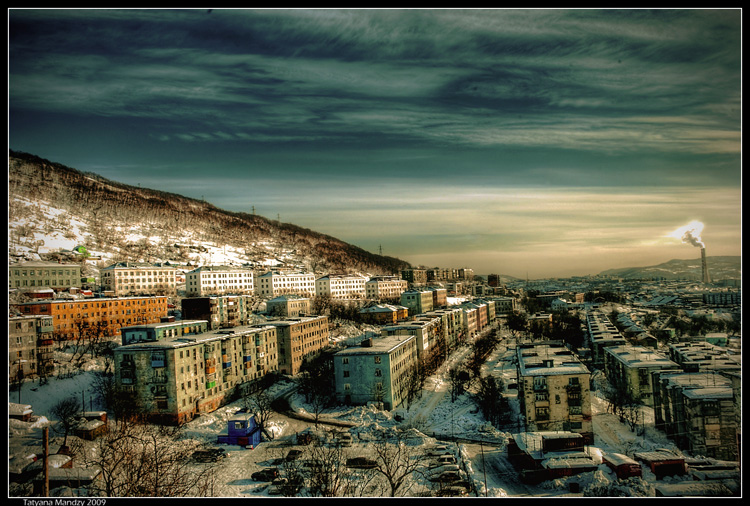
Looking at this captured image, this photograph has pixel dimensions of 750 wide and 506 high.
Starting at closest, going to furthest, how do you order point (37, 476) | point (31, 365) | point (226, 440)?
point (37, 476)
point (226, 440)
point (31, 365)

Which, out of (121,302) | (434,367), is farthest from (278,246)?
(434,367)

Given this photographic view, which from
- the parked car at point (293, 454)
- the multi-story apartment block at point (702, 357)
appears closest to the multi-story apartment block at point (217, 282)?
the parked car at point (293, 454)

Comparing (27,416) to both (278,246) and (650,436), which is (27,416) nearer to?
(650,436)

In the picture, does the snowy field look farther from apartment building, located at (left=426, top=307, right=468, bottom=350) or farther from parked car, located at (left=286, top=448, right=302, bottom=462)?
apartment building, located at (left=426, top=307, right=468, bottom=350)

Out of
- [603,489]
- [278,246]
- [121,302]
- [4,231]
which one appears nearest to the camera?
[4,231]

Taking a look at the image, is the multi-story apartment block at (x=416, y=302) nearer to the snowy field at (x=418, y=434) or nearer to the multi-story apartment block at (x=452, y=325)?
the multi-story apartment block at (x=452, y=325)

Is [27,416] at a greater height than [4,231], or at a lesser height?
lesser
